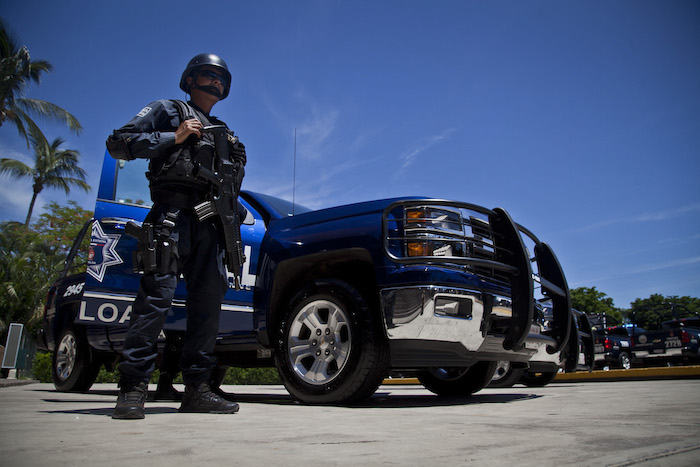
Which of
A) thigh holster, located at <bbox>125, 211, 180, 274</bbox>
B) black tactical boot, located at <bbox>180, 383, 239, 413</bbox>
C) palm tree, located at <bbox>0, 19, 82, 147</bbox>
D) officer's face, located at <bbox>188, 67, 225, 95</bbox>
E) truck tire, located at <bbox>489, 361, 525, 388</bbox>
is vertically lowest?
truck tire, located at <bbox>489, 361, 525, 388</bbox>

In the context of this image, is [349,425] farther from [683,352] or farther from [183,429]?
[683,352]

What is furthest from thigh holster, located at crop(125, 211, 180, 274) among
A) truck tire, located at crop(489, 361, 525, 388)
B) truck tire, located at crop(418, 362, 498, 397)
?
truck tire, located at crop(489, 361, 525, 388)

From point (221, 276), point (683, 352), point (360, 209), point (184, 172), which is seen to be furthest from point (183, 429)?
point (683, 352)

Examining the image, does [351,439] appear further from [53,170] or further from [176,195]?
[53,170]

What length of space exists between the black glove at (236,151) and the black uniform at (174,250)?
16cm

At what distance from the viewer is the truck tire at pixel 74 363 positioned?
548cm

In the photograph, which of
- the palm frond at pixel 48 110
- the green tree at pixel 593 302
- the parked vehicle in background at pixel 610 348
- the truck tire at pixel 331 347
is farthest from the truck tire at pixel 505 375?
the green tree at pixel 593 302

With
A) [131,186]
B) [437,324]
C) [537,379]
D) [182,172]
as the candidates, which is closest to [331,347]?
[437,324]

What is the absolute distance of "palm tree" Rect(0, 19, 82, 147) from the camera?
15.0 metres

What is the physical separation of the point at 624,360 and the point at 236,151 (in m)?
16.2

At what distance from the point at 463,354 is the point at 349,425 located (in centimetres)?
130

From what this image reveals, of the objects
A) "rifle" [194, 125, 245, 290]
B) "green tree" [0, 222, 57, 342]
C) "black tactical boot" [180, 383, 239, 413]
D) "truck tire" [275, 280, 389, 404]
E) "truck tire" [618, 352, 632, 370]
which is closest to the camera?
"black tactical boot" [180, 383, 239, 413]

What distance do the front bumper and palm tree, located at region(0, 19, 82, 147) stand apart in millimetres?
13617

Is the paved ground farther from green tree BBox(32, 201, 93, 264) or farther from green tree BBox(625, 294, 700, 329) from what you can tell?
green tree BBox(625, 294, 700, 329)
